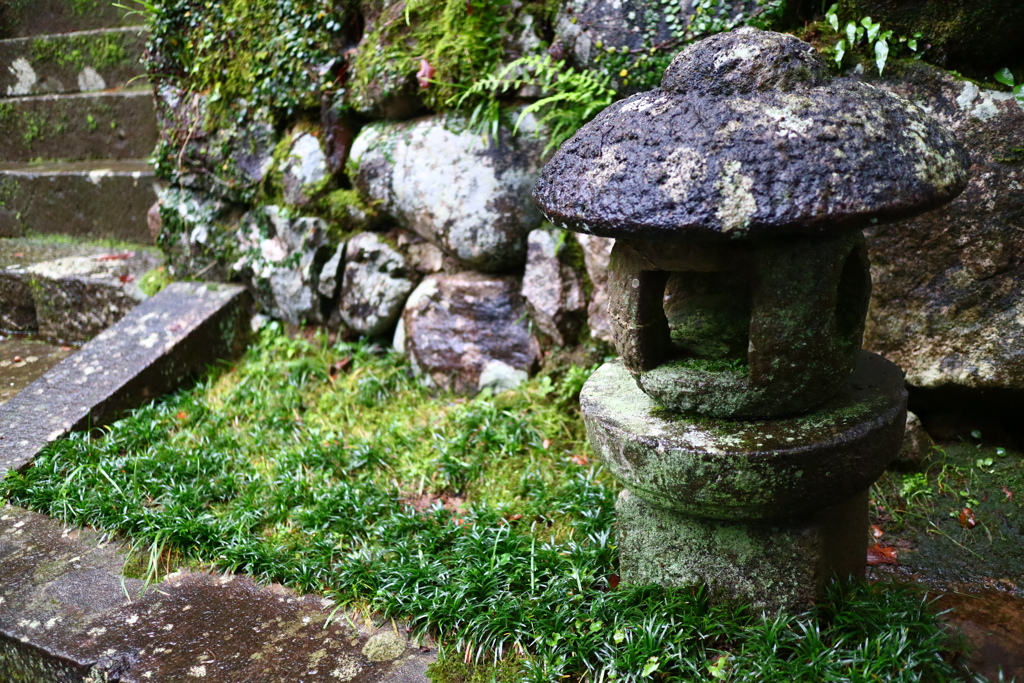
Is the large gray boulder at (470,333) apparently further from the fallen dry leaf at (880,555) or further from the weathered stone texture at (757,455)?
the fallen dry leaf at (880,555)

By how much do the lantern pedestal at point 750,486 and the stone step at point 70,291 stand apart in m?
4.01

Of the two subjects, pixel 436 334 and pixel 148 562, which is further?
pixel 436 334

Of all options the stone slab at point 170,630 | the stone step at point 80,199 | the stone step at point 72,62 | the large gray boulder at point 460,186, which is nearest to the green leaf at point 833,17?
the large gray boulder at point 460,186

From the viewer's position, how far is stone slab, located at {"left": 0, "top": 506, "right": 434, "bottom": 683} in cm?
247

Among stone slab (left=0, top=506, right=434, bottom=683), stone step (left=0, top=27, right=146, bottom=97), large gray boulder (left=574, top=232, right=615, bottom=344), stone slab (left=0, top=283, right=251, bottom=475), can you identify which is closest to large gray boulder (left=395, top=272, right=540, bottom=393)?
large gray boulder (left=574, top=232, right=615, bottom=344)

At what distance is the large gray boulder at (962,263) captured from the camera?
9.18 feet

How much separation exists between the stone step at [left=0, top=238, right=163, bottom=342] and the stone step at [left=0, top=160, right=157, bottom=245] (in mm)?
413

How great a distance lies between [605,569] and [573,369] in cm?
120

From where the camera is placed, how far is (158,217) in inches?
210

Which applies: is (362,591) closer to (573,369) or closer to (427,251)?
(573,369)

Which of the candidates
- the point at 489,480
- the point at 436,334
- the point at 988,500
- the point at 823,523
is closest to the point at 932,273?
the point at 988,500

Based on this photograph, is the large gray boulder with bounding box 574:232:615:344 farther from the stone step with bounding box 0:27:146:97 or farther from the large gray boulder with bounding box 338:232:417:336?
the stone step with bounding box 0:27:146:97

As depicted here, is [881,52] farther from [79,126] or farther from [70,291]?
[79,126]

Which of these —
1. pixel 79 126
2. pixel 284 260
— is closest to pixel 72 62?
pixel 79 126
